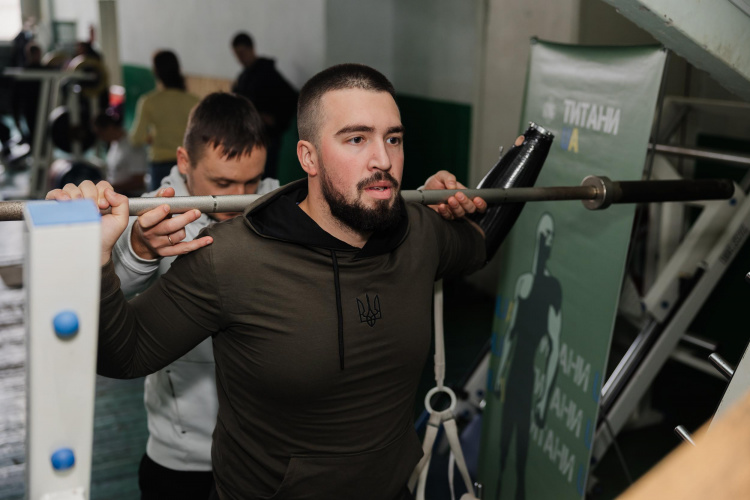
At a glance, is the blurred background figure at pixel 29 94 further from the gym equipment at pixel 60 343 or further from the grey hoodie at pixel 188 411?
the gym equipment at pixel 60 343

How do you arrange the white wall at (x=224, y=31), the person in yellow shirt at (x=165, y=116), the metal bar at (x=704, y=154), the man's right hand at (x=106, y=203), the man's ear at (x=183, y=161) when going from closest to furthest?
the man's right hand at (x=106, y=203) < the man's ear at (x=183, y=161) < the metal bar at (x=704, y=154) < the person in yellow shirt at (x=165, y=116) < the white wall at (x=224, y=31)

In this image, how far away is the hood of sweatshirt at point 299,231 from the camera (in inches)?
53.3

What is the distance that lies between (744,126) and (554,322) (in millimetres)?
2196

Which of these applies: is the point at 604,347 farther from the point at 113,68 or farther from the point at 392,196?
the point at 113,68

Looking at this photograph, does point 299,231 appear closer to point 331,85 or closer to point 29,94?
point 331,85

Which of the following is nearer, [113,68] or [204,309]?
[204,309]

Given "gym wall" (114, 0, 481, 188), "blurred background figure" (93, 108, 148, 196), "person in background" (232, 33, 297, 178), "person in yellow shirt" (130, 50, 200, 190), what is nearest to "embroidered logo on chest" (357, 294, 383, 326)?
"gym wall" (114, 0, 481, 188)


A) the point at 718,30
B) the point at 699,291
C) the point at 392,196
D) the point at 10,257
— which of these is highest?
the point at 718,30

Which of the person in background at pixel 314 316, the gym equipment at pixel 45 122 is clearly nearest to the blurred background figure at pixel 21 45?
the gym equipment at pixel 45 122

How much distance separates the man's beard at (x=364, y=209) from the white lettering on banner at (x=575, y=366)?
3.00 ft

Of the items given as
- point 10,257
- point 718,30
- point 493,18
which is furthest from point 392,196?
point 10,257

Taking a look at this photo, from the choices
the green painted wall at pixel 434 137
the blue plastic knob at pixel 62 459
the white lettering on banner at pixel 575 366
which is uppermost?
the blue plastic knob at pixel 62 459

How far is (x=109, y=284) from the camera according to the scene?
116 centimetres

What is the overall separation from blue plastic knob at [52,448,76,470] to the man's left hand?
104cm
